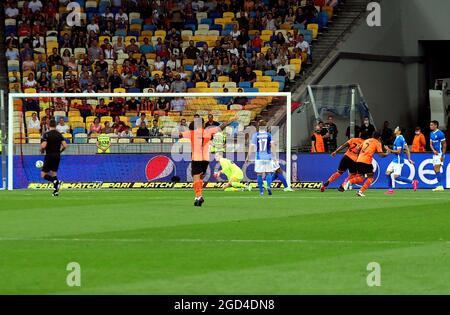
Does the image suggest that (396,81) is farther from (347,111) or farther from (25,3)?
(25,3)

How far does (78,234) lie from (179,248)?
2787mm

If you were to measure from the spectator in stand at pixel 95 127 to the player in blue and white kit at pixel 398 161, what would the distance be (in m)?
8.82

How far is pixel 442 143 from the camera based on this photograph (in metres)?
35.5

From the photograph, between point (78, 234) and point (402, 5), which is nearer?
point (78, 234)

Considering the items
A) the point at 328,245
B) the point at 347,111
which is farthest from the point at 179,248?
the point at 347,111

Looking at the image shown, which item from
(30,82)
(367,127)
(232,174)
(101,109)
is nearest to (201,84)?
(101,109)

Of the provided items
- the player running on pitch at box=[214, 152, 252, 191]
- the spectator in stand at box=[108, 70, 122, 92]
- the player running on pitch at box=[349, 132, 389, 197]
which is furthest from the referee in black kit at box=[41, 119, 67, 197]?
the spectator in stand at box=[108, 70, 122, 92]

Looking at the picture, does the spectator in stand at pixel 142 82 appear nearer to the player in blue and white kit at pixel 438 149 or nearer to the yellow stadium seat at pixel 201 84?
the yellow stadium seat at pixel 201 84

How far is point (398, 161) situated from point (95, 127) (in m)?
9.31

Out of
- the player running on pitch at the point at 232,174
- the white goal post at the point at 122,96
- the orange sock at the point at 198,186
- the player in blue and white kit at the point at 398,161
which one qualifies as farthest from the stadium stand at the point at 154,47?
the orange sock at the point at 198,186

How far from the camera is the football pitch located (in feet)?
44.0

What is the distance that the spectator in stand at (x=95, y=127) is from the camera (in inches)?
1460
